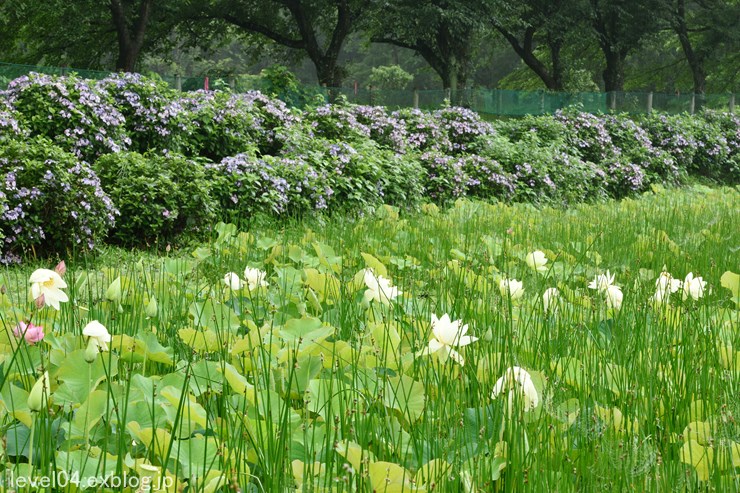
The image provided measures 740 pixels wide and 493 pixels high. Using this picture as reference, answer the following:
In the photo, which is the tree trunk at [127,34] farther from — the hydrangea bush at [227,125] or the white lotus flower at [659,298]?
the white lotus flower at [659,298]

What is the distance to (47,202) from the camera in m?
6.21

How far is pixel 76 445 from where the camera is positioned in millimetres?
1760

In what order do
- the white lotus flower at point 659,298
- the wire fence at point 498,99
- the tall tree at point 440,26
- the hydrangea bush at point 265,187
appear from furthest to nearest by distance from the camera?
the tall tree at point 440,26 → the wire fence at point 498,99 → the hydrangea bush at point 265,187 → the white lotus flower at point 659,298

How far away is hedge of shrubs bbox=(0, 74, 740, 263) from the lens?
6.31 meters

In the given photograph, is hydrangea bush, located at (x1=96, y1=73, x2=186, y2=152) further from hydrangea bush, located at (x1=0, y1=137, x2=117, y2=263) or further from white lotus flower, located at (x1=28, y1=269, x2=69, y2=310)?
white lotus flower, located at (x1=28, y1=269, x2=69, y2=310)

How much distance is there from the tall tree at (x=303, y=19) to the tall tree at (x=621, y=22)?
9.16 m

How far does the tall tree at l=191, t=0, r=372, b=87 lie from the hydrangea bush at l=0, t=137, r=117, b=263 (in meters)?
21.6

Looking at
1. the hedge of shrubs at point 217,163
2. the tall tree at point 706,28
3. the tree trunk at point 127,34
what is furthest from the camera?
the tall tree at point 706,28

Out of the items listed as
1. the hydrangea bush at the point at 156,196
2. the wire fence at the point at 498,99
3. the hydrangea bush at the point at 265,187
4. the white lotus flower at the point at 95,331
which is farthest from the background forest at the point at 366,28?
the white lotus flower at the point at 95,331

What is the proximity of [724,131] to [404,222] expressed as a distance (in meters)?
15.0

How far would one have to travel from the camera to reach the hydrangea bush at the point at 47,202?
6.04 m

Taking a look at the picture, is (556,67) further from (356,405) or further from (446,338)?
(356,405)

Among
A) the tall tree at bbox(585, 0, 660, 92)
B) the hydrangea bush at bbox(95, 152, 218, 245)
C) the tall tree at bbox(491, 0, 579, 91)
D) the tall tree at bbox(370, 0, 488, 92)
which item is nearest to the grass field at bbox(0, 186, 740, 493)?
the hydrangea bush at bbox(95, 152, 218, 245)

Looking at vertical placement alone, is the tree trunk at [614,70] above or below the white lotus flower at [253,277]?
above
